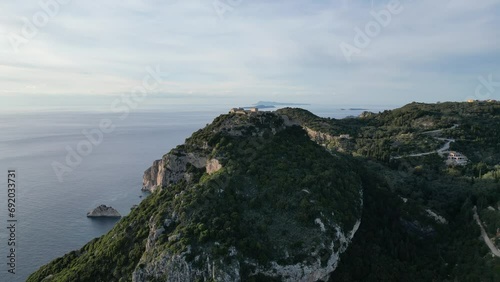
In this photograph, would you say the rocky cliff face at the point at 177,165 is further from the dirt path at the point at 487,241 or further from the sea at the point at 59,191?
the dirt path at the point at 487,241

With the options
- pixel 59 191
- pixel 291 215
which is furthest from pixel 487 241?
pixel 59 191

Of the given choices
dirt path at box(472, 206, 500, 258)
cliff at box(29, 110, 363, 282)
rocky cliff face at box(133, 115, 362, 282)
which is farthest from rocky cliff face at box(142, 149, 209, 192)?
dirt path at box(472, 206, 500, 258)

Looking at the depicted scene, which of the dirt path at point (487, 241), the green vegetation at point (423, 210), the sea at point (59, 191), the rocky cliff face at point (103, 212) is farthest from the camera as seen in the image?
the rocky cliff face at point (103, 212)

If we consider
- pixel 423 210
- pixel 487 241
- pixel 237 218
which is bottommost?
pixel 487 241

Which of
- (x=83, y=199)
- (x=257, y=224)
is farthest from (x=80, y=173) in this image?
(x=257, y=224)

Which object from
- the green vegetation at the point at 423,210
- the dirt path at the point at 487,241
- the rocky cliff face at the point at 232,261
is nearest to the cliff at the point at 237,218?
the rocky cliff face at the point at 232,261

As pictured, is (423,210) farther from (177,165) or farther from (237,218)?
(177,165)

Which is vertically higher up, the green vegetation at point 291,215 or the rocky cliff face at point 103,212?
the green vegetation at point 291,215

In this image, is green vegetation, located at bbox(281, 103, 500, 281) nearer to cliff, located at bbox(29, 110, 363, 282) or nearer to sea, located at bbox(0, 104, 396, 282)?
cliff, located at bbox(29, 110, 363, 282)

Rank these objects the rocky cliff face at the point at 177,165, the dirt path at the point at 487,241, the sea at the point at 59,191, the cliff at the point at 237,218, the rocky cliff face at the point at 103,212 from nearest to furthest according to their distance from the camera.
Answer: the cliff at the point at 237,218 → the dirt path at the point at 487,241 → the rocky cliff face at the point at 177,165 → the sea at the point at 59,191 → the rocky cliff face at the point at 103,212

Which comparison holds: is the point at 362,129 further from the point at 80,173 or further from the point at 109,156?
the point at 109,156

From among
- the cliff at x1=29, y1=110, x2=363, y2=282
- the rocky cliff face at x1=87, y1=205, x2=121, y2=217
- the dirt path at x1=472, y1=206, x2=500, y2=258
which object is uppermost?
the cliff at x1=29, y1=110, x2=363, y2=282
